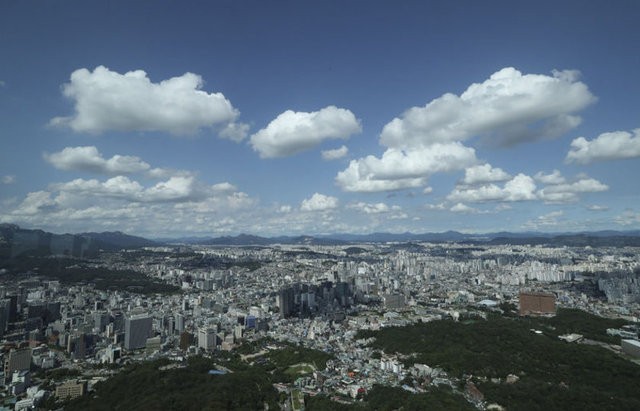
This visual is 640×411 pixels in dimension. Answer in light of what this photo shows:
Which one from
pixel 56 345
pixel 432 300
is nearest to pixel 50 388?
pixel 56 345

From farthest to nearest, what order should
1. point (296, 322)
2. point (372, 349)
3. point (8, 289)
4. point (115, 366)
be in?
point (8, 289) → point (296, 322) → point (372, 349) → point (115, 366)

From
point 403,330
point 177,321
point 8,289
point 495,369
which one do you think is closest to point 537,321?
point 403,330

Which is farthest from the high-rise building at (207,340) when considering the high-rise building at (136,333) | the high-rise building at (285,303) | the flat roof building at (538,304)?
the flat roof building at (538,304)

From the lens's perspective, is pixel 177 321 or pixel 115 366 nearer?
pixel 115 366

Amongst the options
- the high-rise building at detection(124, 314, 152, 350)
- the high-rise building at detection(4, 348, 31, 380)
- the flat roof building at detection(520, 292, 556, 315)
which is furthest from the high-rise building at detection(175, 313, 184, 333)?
the flat roof building at detection(520, 292, 556, 315)

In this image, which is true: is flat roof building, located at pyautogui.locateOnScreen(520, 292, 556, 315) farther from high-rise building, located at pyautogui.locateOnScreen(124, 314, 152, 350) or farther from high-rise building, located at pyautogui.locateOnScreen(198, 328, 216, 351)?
high-rise building, located at pyautogui.locateOnScreen(124, 314, 152, 350)

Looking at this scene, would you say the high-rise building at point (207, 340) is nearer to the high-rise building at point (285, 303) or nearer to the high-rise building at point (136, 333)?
the high-rise building at point (136, 333)

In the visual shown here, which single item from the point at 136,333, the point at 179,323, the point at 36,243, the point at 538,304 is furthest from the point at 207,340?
the point at 36,243

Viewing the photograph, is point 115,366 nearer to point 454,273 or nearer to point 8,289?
point 8,289

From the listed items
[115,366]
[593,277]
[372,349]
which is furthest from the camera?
[593,277]

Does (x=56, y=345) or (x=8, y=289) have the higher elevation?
(x=8, y=289)
